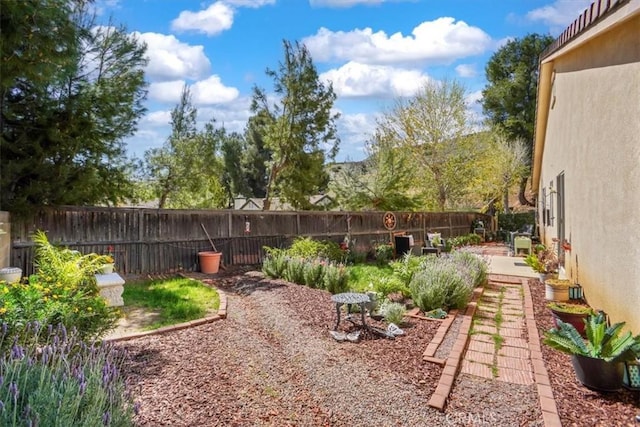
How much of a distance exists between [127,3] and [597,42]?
940 cm

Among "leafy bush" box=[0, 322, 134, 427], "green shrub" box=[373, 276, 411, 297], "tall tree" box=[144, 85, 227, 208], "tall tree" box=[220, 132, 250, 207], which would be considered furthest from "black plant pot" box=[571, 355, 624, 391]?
"tall tree" box=[220, 132, 250, 207]

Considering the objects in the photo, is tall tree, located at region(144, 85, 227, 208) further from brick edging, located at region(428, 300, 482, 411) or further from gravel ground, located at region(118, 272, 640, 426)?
brick edging, located at region(428, 300, 482, 411)

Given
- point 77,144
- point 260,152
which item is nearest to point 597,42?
point 77,144

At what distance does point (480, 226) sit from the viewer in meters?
22.4

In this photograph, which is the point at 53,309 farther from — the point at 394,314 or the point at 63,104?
the point at 63,104

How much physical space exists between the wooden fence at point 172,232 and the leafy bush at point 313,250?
1.15 meters

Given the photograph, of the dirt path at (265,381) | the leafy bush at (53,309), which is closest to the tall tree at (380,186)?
the dirt path at (265,381)

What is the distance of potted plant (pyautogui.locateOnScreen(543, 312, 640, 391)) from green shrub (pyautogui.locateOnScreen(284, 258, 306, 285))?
5.06 meters

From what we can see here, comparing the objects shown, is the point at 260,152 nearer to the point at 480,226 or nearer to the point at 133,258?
the point at 480,226

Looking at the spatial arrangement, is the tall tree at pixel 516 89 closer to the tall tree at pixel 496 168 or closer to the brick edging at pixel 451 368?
the tall tree at pixel 496 168

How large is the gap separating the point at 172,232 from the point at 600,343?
29.2ft

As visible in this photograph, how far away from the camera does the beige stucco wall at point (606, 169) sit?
392 cm

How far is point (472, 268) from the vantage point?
7633 mm

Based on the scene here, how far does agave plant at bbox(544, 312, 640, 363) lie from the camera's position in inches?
128
